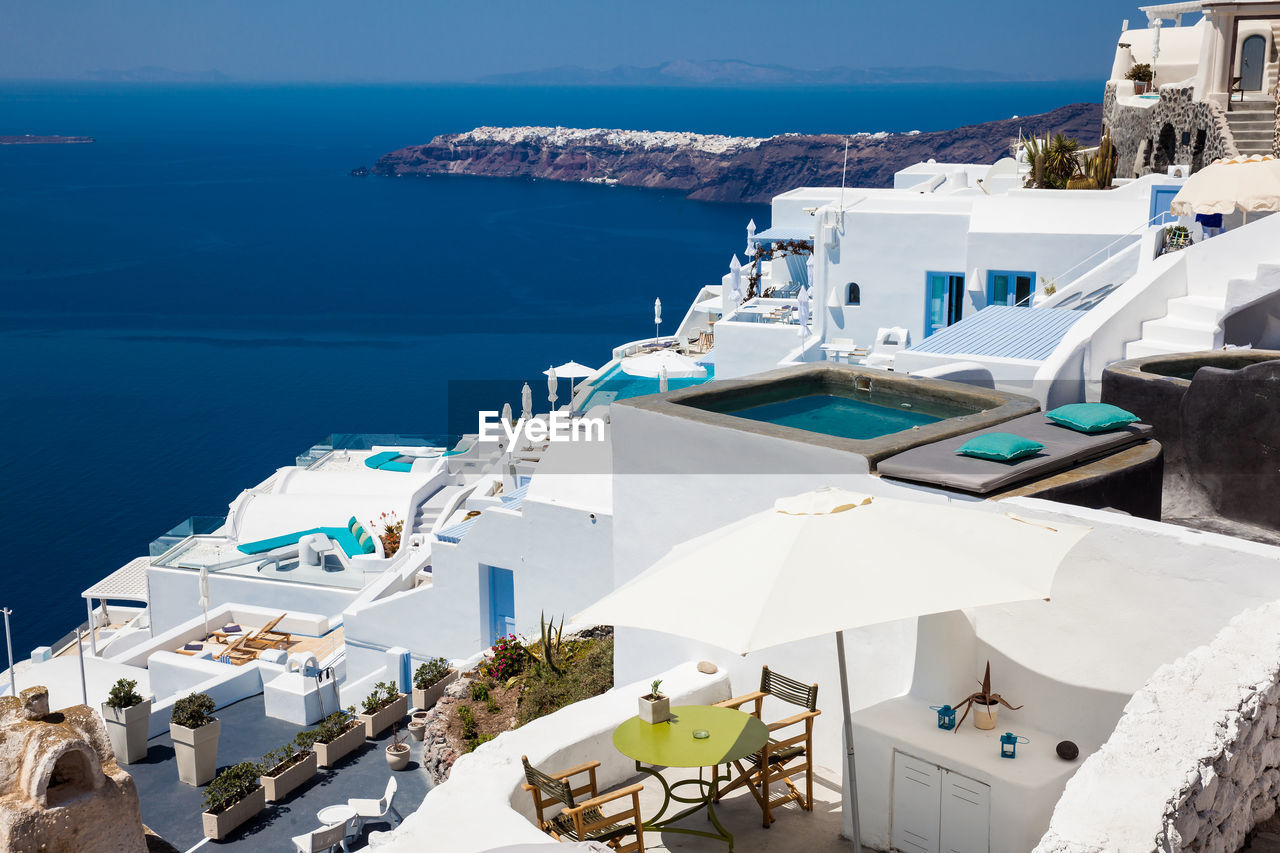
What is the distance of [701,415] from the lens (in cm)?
980

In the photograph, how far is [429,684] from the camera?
1905 centimetres

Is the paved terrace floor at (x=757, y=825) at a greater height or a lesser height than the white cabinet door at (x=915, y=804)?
lesser

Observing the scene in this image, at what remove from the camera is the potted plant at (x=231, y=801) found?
1576cm

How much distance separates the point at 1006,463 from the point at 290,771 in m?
12.7

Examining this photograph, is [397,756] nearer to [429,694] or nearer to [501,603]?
[429,694]

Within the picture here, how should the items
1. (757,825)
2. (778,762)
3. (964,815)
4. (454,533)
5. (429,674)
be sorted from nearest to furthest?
1. (964,815)
2. (757,825)
3. (778,762)
4. (429,674)
5. (454,533)

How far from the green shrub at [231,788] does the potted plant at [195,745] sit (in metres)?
1.68

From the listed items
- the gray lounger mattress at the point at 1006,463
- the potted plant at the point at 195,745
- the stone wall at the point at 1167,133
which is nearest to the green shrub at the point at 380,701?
the potted plant at the point at 195,745

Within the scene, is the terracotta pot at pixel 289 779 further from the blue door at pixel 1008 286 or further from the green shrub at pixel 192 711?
the blue door at pixel 1008 286

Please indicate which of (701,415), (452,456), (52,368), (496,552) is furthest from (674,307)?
→ (701,415)

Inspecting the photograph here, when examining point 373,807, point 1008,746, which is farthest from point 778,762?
point 373,807

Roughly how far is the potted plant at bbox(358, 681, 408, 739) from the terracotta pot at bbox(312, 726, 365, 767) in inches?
8.8

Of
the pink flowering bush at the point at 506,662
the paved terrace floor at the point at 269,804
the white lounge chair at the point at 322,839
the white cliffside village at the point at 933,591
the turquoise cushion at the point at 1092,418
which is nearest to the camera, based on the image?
the white cliffside village at the point at 933,591

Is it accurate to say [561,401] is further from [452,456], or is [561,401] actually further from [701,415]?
[701,415]
